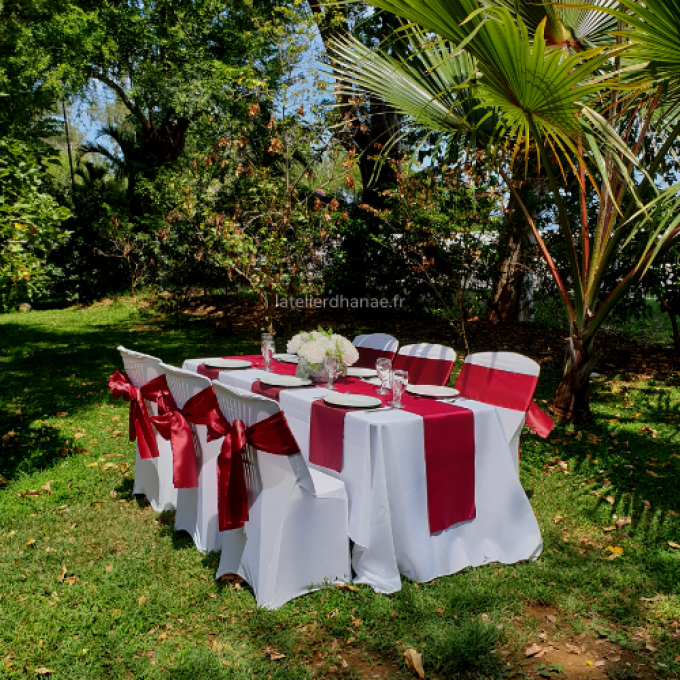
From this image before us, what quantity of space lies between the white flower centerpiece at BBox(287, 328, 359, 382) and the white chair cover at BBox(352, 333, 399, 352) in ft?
3.29

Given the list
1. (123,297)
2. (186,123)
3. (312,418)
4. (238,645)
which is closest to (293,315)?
(123,297)

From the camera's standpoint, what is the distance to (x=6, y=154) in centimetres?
388

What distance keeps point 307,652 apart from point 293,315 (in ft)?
31.9

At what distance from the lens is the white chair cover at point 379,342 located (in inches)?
191

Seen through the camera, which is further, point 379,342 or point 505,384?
point 379,342

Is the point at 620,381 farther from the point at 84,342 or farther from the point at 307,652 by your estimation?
the point at 84,342

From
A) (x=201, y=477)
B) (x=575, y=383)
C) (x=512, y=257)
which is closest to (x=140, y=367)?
(x=201, y=477)

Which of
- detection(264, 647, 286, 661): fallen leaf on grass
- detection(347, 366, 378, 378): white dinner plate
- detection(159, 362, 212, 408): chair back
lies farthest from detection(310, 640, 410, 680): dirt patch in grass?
detection(347, 366, 378, 378): white dinner plate

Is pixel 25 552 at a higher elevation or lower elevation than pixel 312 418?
lower

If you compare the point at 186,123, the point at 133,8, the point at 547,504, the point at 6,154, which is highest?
the point at 133,8

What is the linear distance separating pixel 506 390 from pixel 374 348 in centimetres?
144

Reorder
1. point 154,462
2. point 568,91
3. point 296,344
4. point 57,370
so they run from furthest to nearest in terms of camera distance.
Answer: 1. point 57,370
2. point 296,344
3. point 154,462
4. point 568,91

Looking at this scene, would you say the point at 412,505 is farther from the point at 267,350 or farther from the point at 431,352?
the point at 267,350

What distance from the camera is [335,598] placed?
2.81m
